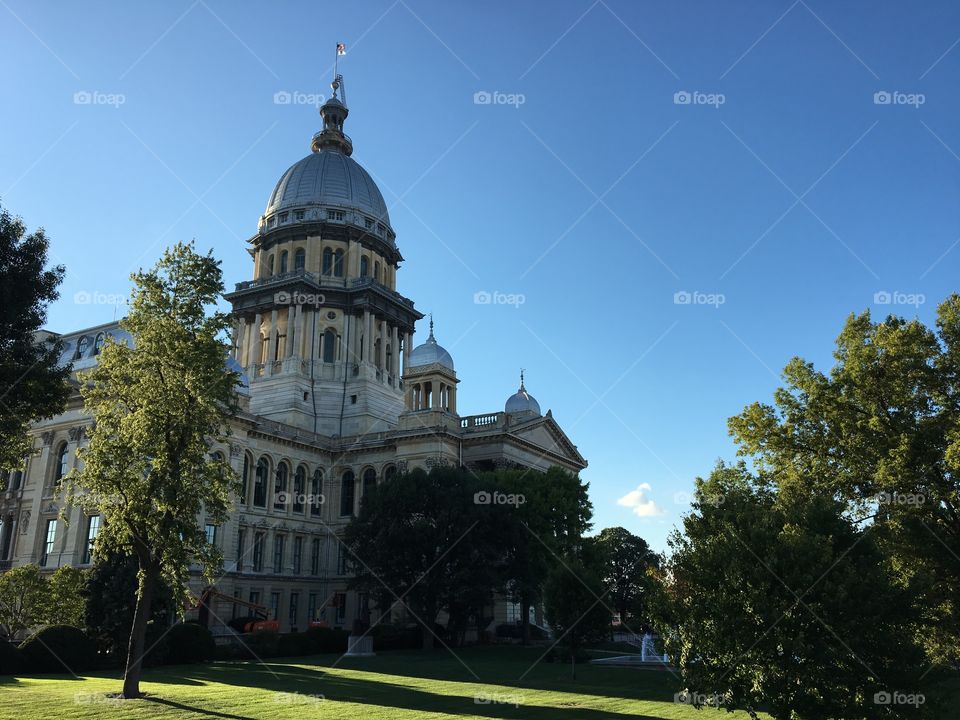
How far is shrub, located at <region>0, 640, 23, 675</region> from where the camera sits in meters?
30.8

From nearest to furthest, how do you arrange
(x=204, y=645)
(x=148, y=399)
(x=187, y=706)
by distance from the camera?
(x=187, y=706) → (x=148, y=399) → (x=204, y=645)

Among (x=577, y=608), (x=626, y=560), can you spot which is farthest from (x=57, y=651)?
(x=626, y=560)

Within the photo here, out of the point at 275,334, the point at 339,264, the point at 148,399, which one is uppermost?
the point at 339,264

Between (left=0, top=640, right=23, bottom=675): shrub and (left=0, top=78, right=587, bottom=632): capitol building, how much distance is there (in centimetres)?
1583

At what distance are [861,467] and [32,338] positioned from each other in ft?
99.8

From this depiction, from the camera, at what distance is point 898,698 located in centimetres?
1750

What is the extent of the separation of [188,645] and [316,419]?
39.4 meters

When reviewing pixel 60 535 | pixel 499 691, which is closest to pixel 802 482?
pixel 499 691

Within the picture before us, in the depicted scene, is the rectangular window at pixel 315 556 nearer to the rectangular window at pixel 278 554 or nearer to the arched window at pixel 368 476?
the rectangular window at pixel 278 554

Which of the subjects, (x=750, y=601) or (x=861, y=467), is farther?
(x=861, y=467)

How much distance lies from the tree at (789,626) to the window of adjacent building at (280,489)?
1925 inches

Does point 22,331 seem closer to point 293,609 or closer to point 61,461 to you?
point 61,461

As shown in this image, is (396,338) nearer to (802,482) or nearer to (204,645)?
(204,645)

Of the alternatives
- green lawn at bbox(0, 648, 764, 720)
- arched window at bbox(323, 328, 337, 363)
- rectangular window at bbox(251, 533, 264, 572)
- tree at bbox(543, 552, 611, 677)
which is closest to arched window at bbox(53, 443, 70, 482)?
rectangular window at bbox(251, 533, 264, 572)
